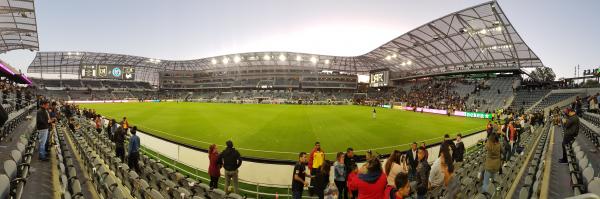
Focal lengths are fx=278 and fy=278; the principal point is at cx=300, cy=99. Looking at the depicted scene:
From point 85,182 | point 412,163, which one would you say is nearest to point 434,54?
point 412,163

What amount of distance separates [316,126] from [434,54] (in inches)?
1635

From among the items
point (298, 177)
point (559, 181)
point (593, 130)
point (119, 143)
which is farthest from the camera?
point (593, 130)

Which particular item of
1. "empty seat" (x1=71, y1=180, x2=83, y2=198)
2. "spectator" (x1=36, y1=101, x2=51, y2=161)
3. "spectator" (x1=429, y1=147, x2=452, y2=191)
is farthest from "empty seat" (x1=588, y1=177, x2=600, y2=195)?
"spectator" (x1=36, y1=101, x2=51, y2=161)

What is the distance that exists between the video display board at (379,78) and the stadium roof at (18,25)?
198ft

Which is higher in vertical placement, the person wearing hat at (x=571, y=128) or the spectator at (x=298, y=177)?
the person wearing hat at (x=571, y=128)

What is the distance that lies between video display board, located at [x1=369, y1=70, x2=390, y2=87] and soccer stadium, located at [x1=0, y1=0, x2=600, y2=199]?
1.25 feet

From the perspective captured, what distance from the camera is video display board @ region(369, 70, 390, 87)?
65.9 m

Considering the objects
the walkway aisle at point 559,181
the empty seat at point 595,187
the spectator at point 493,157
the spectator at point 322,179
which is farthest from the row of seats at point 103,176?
the walkway aisle at point 559,181

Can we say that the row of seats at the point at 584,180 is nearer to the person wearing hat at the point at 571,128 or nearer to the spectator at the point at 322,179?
the person wearing hat at the point at 571,128

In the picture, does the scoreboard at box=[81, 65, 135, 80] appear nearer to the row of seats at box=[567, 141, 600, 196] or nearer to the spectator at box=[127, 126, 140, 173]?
the spectator at box=[127, 126, 140, 173]

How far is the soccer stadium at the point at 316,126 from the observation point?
6137mm

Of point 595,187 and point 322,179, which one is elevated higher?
point 595,187

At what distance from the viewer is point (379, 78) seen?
68.1 meters

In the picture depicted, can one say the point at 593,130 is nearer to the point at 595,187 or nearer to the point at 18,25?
the point at 595,187
